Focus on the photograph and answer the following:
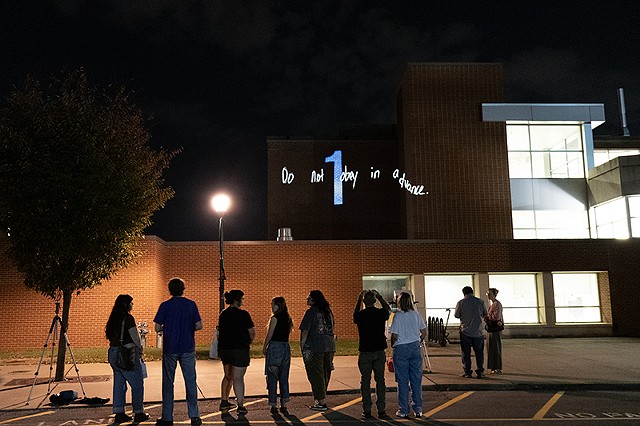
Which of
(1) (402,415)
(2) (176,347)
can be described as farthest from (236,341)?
(1) (402,415)

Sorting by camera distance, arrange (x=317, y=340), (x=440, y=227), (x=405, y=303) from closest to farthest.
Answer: (x=405, y=303)
(x=317, y=340)
(x=440, y=227)

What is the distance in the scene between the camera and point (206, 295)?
22.5 metres

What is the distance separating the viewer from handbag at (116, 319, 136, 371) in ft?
28.0

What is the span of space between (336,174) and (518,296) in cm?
1050

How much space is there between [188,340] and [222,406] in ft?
5.36

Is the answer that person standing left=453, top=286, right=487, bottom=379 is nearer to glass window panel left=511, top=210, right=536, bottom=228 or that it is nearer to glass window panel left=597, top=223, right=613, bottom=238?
glass window panel left=511, top=210, right=536, bottom=228

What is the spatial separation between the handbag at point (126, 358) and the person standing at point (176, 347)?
0.54 metres

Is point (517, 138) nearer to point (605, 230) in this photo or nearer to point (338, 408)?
point (605, 230)

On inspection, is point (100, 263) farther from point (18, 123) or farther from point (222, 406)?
point (222, 406)

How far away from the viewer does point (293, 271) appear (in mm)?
23234

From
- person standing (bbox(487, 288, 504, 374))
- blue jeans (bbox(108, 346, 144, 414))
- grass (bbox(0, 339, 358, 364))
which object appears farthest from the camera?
grass (bbox(0, 339, 358, 364))

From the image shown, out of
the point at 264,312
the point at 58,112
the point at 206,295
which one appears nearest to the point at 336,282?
the point at 264,312

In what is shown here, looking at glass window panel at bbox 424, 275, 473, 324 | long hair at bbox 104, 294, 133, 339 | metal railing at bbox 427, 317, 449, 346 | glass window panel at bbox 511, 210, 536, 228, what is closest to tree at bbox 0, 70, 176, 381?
long hair at bbox 104, 294, 133, 339

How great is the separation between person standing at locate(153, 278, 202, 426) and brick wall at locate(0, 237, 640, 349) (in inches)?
505
